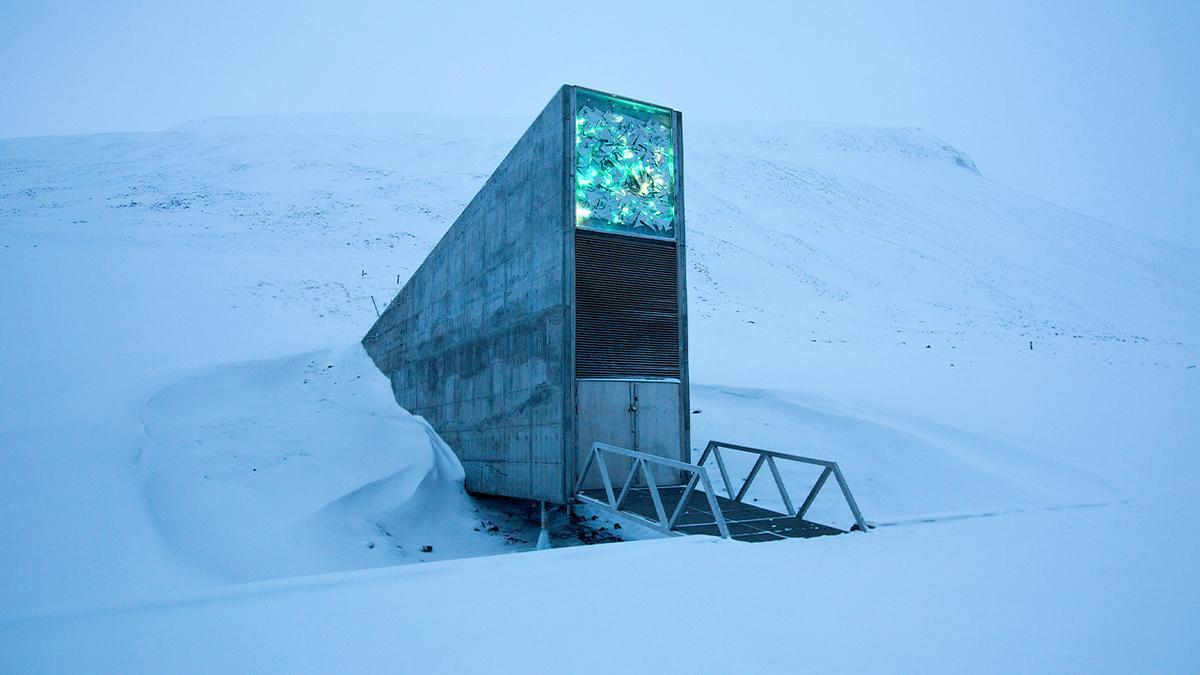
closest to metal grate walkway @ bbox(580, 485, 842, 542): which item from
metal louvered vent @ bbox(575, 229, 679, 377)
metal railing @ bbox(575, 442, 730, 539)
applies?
metal railing @ bbox(575, 442, 730, 539)

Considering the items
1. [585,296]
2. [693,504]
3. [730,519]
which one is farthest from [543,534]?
[585,296]

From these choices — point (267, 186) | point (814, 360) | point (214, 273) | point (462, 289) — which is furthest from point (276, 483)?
point (267, 186)

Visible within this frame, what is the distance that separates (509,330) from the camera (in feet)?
32.7

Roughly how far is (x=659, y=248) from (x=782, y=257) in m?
29.7

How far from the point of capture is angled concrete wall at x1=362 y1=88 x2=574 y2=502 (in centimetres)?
856

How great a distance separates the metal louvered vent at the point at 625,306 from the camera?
337 inches

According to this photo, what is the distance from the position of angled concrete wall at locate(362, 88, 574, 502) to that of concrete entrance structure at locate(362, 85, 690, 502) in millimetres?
31

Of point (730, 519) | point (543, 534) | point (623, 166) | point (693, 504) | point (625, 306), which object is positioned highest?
point (623, 166)

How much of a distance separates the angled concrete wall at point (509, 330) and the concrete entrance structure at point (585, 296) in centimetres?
3

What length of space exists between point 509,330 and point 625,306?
2.12 meters

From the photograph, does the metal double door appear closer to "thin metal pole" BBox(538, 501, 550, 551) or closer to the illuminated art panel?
"thin metal pole" BBox(538, 501, 550, 551)

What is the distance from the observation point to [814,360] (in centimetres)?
1905

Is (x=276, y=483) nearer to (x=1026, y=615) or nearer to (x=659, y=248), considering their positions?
(x=659, y=248)

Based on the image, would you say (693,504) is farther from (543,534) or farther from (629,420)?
(543,534)
